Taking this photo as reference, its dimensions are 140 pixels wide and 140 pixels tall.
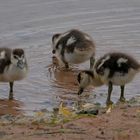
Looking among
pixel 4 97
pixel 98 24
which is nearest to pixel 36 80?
pixel 4 97

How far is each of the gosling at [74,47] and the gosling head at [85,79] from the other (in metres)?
0.94

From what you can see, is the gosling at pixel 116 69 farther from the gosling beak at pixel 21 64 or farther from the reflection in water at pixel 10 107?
the reflection in water at pixel 10 107

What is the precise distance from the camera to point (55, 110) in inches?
314

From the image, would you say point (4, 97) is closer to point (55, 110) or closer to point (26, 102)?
point (26, 102)

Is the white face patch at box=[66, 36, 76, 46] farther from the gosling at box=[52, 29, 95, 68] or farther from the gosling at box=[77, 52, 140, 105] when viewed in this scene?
the gosling at box=[77, 52, 140, 105]

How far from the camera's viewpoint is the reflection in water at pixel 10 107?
8344mm

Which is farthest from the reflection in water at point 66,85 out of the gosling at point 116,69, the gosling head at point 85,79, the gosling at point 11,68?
the gosling at point 11,68

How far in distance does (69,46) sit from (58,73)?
2.06 feet

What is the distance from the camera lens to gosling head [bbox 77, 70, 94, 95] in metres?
8.92

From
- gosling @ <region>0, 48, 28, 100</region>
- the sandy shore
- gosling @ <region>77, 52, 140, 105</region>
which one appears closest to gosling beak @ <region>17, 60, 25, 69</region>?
gosling @ <region>0, 48, 28, 100</region>

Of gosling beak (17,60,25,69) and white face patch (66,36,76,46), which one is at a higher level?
white face patch (66,36,76,46)

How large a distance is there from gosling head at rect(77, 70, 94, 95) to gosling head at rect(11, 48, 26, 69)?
2.95 feet

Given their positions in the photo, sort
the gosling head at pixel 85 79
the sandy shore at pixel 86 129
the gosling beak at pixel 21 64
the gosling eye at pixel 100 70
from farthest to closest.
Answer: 1. the gosling head at pixel 85 79
2. the gosling beak at pixel 21 64
3. the gosling eye at pixel 100 70
4. the sandy shore at pixel 86 129

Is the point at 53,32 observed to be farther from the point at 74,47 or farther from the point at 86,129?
the point at 86,129
